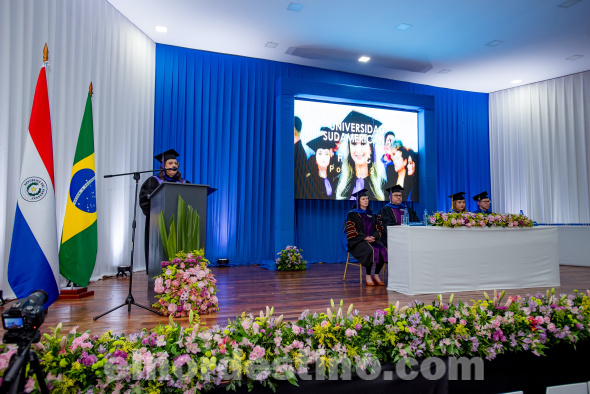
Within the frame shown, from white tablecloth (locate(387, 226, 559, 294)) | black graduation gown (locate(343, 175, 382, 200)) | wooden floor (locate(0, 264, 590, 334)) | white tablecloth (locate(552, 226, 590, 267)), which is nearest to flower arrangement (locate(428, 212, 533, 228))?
white tablecloth (locate(387, 226, 559, 294))

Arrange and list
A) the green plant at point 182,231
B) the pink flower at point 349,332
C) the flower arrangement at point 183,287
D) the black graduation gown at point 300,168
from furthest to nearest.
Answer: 1. the black graduation gown at point 300,168
2. the green plant at point 182,231
3. the flower arrangement at point 183,287
4. the pink flower at point 349,332

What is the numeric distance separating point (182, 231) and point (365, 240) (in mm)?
2611

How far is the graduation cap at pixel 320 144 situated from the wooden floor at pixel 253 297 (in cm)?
252

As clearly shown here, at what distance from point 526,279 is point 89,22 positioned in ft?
20.9

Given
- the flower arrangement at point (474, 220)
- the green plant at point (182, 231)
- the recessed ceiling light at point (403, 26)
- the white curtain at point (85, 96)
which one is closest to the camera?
the green plant at point (182, 231)

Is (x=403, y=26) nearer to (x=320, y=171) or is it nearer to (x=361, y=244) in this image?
(x=320, y=171)

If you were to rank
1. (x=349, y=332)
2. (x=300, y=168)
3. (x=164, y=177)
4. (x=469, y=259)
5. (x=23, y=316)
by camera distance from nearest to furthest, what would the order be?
(x=23, y=316) → (x=349, y=332) → (x=469, y=259) → (x=164, y=177) → (x=300, y=168)

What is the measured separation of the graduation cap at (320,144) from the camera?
7309mm

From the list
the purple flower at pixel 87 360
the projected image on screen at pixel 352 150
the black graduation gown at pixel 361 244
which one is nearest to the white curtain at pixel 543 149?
the projected image on screen at pixel 352 150

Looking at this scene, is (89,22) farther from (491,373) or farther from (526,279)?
(526,279)

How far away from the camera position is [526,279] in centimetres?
451

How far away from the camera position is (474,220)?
428 cm

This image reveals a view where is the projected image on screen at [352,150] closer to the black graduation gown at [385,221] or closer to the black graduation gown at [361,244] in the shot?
the black graduation gown at [385,221]

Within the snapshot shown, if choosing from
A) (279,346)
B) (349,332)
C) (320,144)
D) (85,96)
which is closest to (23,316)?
(279,346)
